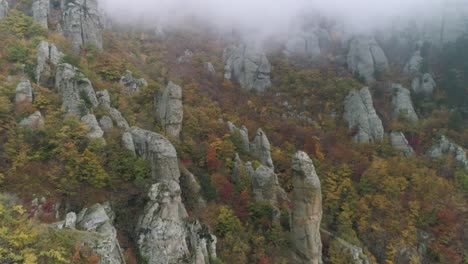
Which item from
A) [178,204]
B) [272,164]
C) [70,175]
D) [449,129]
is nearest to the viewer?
[70,175]

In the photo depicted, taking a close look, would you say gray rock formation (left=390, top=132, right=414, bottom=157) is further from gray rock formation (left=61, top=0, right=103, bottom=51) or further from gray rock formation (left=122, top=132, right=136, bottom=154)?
gray rock formation (left=61, top=0, right=103, bottom=51)

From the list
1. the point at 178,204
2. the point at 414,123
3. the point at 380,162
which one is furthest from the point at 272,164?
the point at 414,123

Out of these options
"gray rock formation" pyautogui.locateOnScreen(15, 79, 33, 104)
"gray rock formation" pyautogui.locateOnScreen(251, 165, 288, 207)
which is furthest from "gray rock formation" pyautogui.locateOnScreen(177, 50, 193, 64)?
"gray rock formation" pyautogui.locateOnScreen(15, 79, 33, 104)

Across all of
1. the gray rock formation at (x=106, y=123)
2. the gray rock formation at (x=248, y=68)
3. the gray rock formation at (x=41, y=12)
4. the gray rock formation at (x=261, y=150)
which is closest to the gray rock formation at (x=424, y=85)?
the gray rock formation at (x=248, y=68)

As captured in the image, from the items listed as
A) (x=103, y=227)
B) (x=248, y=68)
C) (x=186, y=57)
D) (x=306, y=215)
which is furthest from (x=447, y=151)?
(x=103, y=227)

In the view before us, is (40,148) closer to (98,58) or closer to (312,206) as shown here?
(312,206)

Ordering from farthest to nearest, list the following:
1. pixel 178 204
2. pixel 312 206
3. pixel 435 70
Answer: pixel 435 70 → pixel 312 206 → pixel 178 204

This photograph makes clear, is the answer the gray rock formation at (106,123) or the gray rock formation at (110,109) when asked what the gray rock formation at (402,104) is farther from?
the gray rock formation at (106,123)
